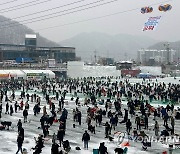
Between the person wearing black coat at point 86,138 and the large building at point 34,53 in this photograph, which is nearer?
the person wearing black coat at point 86,138

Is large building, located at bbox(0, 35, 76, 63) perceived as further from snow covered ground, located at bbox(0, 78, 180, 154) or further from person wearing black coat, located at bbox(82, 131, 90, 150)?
person wearing black coat, located at bbox(82, 131, 90, 150)

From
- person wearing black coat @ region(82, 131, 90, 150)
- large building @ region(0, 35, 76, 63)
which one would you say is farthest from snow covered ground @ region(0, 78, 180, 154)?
large building @ region(0, 35, 76, 63)

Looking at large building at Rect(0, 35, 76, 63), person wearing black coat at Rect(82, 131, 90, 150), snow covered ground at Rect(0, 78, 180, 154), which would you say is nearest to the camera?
snow covered ground at Rect(0, 78, 180, 154)

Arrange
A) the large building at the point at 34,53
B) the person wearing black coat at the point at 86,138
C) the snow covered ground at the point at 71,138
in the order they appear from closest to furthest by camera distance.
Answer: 1. the snow covered ground at the point at 71,138
2. the person wearing black coat at the point at 86,138
3. the large building at the point at 34,53

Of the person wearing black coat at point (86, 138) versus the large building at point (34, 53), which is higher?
the large building at point (34, 53)

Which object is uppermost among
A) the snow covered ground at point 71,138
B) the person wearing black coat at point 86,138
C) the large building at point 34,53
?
the large building at point 34,53

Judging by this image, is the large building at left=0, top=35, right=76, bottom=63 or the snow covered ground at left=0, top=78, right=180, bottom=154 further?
the large building at left=0, top=35, right=76, bottom=63

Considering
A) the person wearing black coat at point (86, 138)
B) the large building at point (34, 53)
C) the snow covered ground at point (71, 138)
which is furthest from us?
→ the large building at point (34, 53)

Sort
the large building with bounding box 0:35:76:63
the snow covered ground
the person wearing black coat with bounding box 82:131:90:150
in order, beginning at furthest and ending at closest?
the large building with bounding box 0:35:76:63 → the person wearing black coat with bounding box 82:131:90:150 → the snow covered ground

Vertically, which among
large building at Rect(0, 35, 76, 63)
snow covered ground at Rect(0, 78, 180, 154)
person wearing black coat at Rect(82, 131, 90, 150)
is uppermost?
large building at Rect(0, 35, 76, 63)

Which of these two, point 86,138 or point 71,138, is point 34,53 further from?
point 86,138

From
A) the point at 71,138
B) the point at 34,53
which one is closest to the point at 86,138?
the point at 71,138

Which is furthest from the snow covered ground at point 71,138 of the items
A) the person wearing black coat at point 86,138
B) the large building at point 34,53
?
the large building at point 34,53

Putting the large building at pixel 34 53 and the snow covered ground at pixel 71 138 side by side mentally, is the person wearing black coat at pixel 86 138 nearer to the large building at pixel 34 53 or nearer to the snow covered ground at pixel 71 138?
the snow covered ground at pixel 71 138
